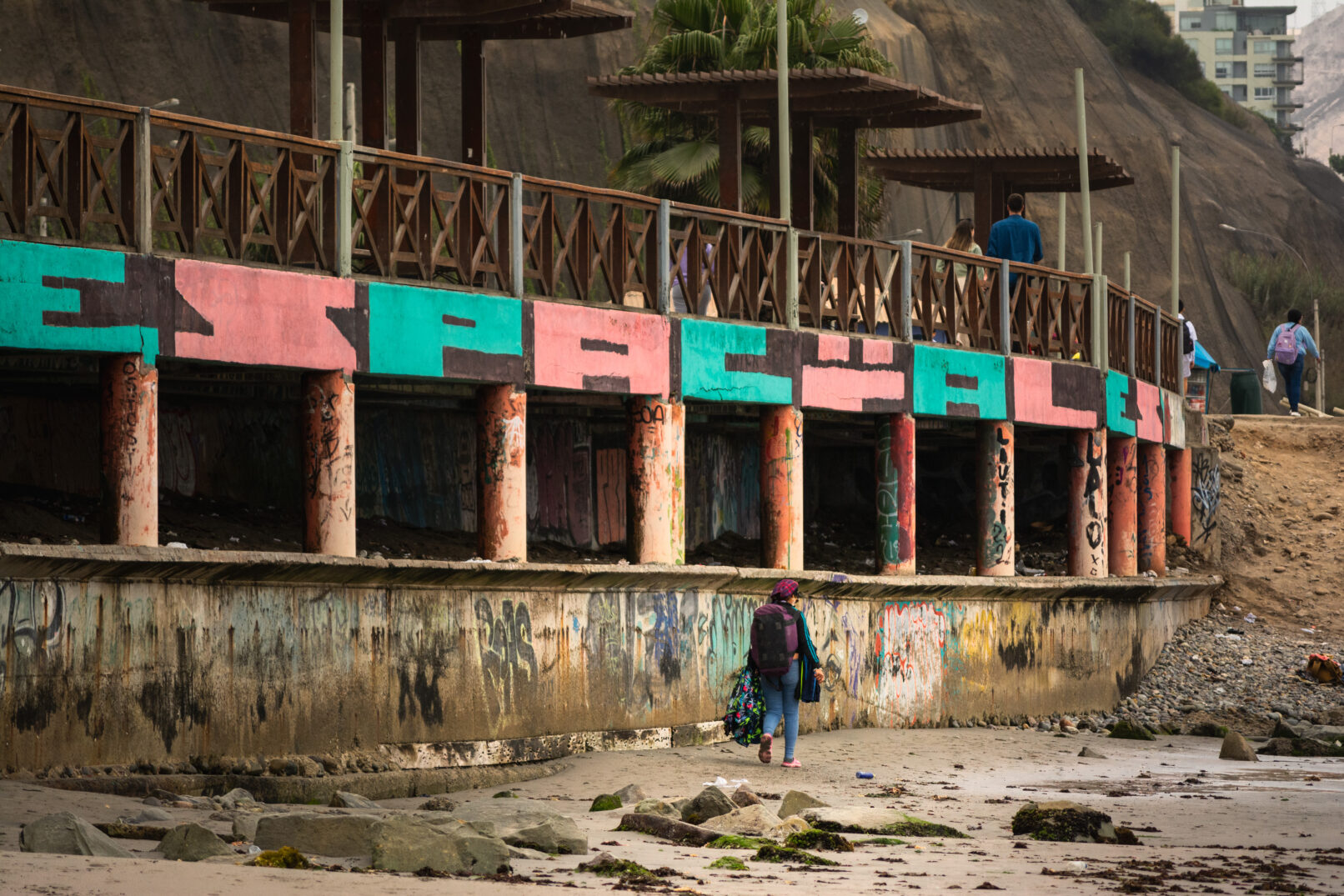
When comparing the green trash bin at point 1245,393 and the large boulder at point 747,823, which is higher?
the green trash bin at point 1245,393

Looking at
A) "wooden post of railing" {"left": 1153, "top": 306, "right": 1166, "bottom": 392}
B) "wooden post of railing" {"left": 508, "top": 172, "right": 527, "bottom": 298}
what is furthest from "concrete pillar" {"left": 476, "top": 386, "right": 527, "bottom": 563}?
"wooden post of railing" {"left": 1153, "top": 306, "right": 1166, "bottom": 392}

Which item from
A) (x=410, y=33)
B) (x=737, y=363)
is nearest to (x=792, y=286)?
(x=737, y=363)

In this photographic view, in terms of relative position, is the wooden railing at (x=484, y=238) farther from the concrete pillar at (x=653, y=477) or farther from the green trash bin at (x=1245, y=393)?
the green trash bin at (x=1245, y=393)

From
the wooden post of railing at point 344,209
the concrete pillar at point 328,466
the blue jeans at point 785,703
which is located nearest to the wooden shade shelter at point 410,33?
the wooden post of railing at point 344,209

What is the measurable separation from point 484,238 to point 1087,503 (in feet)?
33.3

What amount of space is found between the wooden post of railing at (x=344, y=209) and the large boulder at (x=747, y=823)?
5.69 meters

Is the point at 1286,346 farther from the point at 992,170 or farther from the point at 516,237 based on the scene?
the point at 516,237

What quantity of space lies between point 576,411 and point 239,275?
7.27 m

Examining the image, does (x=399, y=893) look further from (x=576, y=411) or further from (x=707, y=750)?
(x=576, y=411)

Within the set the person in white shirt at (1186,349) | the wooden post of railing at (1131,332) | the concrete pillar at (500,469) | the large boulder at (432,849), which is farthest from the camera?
the person in white shirt at (1186,349)

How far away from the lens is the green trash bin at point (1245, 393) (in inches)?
1442

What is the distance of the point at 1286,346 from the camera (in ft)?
107

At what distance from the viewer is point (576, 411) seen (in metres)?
20.6

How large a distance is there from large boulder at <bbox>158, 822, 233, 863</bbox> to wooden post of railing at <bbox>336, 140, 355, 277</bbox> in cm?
661
